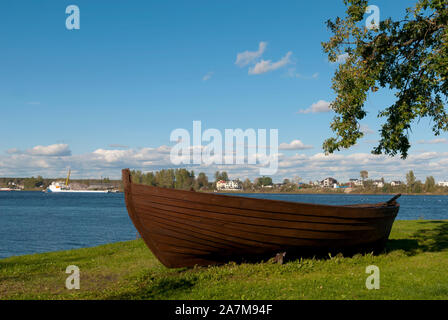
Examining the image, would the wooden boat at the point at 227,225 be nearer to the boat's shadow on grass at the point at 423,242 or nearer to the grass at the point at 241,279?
the grass at the point at 241,279

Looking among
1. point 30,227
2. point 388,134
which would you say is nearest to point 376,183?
point 30,227

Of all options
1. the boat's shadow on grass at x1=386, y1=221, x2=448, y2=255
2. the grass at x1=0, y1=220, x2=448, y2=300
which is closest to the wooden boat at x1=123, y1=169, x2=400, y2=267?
the grass at x1=0, y1=220, x2=448, y2=300

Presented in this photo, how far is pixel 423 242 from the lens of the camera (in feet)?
46.1

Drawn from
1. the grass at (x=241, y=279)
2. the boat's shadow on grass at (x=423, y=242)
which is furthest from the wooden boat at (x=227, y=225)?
the boat's shadow on grass at (x=423, y=242)

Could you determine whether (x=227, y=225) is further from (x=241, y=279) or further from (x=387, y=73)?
(x=387, y=73)

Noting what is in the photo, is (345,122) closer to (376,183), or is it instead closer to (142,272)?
(142,272)

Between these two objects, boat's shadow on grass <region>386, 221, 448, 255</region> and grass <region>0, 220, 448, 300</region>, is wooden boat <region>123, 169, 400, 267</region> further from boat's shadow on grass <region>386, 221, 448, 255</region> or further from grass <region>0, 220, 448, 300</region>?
boat's shadow on grass <region>386, 221, 448, 255</region>

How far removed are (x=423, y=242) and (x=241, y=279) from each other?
9112mm

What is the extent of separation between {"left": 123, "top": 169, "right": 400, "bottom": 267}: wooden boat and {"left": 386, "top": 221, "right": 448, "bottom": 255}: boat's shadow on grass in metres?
3.98

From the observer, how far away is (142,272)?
31.2 ft

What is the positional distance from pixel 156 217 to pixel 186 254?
1.31 metres

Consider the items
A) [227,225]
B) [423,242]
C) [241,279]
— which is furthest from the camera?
[423,242]

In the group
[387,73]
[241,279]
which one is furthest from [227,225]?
[387,73]

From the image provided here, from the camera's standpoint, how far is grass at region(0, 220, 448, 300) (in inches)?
282
